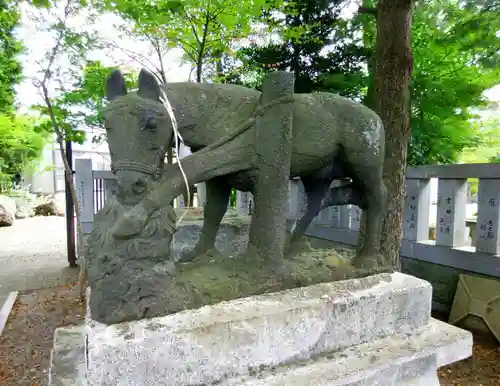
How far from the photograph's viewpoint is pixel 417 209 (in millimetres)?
3822

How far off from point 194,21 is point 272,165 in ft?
13.8

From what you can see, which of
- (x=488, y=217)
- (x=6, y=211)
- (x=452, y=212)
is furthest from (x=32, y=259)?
(x=488, y=217)

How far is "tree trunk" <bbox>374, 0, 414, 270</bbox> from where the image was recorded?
3.26 meters

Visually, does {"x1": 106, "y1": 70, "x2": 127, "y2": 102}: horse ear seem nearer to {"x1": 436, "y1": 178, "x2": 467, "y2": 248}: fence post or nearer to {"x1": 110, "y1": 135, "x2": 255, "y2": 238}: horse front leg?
{"x1": 110, "y1": 135, "x2": 255, "y2": 238}: horse front leg

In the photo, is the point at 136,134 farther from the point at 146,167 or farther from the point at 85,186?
the point at 85,186

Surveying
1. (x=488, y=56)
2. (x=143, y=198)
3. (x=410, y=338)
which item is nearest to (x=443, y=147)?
(x=488, y=56)

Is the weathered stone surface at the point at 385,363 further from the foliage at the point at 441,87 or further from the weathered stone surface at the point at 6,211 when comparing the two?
the weathered stone surface at the point at 6,211

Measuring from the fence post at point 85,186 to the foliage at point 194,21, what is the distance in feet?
6.69

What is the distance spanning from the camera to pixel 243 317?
55.9 inches

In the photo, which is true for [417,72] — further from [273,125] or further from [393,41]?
[273,125]

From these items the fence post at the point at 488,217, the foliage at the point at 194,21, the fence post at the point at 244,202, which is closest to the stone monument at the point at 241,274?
the fence post at the point at 488,217

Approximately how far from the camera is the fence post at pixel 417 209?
12.5 feet

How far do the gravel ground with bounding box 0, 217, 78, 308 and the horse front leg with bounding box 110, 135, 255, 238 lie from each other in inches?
172

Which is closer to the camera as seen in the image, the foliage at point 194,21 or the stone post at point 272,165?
the stone post at point 272,165
